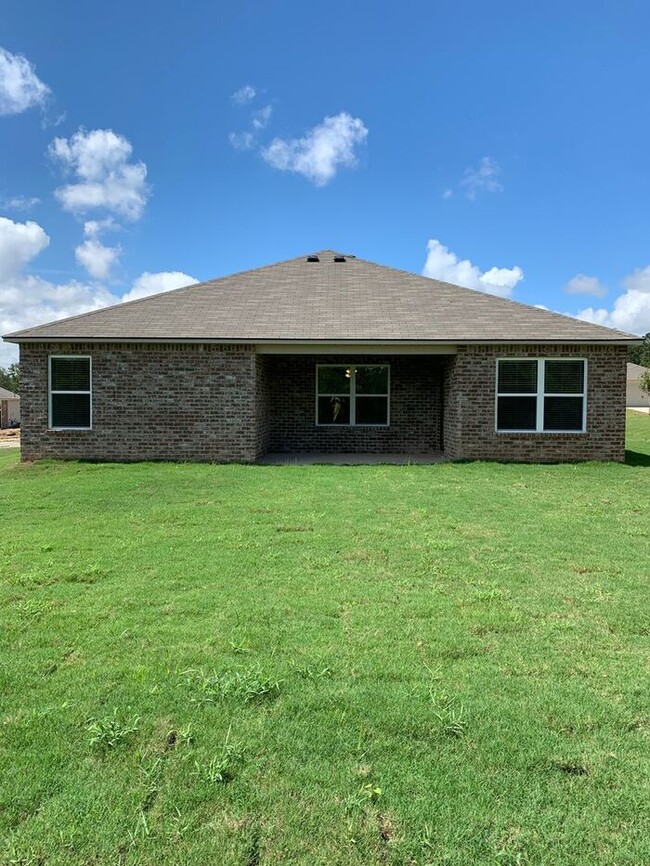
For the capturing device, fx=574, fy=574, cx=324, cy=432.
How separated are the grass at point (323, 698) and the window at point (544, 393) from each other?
21.5ft

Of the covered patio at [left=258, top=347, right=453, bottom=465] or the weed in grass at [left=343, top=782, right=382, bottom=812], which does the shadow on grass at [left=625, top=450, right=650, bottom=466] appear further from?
the weed in grass at [left=343, top=782, right=382, bottom=812]

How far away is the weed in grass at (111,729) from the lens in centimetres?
267

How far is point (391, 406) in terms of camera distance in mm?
15391

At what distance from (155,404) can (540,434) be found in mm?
8670

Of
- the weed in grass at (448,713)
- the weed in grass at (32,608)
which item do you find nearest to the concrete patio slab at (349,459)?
the weed in grass at (32,608)

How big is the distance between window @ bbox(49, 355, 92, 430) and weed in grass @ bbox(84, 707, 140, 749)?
11107 millimetres

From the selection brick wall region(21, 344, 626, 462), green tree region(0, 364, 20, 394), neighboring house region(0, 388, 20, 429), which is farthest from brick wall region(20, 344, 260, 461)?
green tree region(0, 364, 20, 394)

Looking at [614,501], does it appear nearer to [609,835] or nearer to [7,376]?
[609,835]

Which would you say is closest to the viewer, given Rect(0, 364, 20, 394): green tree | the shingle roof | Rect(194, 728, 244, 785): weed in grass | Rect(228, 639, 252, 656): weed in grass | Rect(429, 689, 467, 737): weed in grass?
Rect(194, 728, 244, 785): weed in grass

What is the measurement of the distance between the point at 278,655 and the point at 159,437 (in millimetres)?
10112

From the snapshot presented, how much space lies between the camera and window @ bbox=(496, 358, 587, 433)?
12883 mm

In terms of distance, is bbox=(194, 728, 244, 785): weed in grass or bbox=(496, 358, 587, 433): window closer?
bbox=(194, 728, 244, 785): weed in grass

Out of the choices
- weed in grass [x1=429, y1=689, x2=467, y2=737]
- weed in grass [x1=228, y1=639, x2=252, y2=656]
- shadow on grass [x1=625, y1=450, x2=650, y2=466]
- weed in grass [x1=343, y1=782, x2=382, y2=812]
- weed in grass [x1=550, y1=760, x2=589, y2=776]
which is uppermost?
shadow on grass [x1=625, y1=450, x2=650, y2=466]

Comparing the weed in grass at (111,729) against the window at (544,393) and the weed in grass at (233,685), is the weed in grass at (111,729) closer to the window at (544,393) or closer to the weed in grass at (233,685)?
the weed in grass at (233,685)
